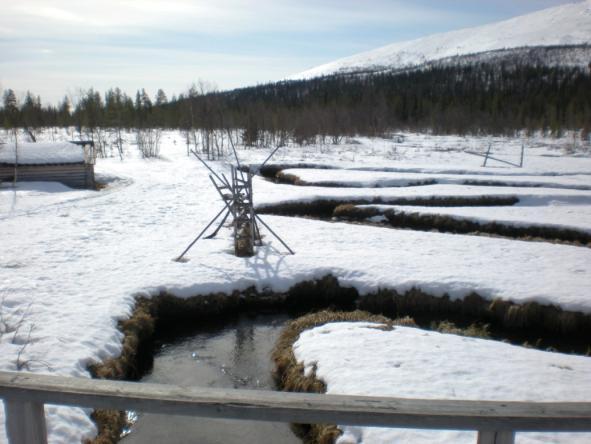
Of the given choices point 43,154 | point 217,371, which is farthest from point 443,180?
point 43,154

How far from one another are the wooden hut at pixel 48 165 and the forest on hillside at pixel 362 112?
20083 millimetres

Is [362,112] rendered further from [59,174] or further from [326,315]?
[326,315]

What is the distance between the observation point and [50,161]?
1033 inches

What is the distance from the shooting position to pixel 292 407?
2.25 metres

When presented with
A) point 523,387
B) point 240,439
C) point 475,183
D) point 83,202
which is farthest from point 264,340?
point 475,183

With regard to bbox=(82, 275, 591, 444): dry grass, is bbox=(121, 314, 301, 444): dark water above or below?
below

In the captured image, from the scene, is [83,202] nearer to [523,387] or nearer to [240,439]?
[240,439]

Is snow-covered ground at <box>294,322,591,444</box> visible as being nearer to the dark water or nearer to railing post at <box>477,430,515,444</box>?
the dark water

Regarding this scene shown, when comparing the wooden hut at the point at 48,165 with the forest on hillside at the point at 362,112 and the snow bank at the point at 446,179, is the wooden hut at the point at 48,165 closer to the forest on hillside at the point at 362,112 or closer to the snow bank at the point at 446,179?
the snow bank at the point at 446,179

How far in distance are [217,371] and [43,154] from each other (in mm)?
24017

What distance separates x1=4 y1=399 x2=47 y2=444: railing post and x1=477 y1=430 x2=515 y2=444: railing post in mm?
2427

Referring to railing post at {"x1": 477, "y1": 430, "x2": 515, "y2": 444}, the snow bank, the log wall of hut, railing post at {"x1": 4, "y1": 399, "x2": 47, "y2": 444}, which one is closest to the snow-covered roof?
the log wall of hut

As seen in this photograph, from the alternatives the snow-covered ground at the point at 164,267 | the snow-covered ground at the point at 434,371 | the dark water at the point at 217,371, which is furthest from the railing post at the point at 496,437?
the snow-covered ground at the point at 164,267

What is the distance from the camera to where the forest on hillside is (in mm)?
57719
